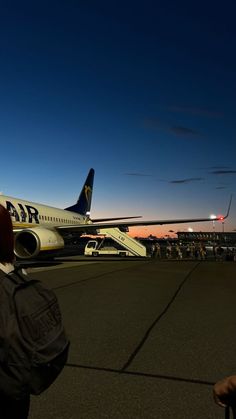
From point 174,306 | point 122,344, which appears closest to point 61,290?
point 174,306

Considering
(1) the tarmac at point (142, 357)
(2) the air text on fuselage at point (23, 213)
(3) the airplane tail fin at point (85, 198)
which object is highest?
(3) the airplane tail fin at point (85, 198)

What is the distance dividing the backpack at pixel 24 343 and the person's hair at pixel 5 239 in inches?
9.1

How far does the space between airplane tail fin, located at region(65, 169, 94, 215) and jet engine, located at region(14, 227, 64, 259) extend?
17359 mm

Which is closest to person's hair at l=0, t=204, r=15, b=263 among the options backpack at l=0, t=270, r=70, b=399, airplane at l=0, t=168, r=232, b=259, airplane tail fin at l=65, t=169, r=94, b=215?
backpack at l=0, t=270, r=70, b=399

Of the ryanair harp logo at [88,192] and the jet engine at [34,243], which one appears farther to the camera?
the ryanair harp logo at [88,192]

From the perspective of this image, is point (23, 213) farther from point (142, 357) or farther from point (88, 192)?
point (88, 192)

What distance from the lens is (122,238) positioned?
33.9 metres

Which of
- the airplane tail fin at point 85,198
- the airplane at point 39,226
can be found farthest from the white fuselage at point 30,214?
the airplane tail fin at point 85,198

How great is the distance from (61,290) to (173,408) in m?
7.31

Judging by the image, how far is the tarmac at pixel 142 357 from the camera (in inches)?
137

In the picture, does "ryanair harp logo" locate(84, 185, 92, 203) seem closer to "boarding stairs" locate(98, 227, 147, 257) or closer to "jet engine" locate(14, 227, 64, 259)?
"boarding stairs" locate(98, 227, 147, 257)

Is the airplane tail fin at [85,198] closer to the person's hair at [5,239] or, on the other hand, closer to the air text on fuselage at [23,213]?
the air text on fuselage at [23,213]

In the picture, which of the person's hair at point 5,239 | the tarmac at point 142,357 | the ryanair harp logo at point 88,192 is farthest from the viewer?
the ryanair harp logo at point 88,192

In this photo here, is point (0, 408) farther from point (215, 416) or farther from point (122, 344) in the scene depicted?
point (122, 344)
